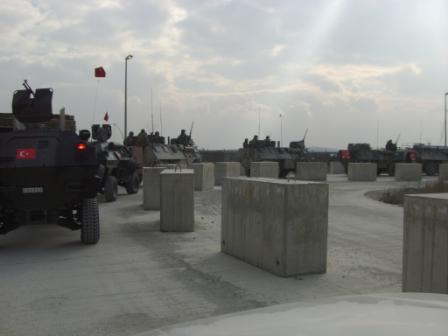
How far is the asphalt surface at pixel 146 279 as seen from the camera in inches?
200

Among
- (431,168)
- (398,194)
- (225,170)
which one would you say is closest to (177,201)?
(398,194)

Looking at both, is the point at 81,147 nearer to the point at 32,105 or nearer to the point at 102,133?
the point at 32,105

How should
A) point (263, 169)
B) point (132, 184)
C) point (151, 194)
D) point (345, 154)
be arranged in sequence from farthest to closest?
point (345, 154) < point (263, 169) < point (132, 184) < point (151, 194)

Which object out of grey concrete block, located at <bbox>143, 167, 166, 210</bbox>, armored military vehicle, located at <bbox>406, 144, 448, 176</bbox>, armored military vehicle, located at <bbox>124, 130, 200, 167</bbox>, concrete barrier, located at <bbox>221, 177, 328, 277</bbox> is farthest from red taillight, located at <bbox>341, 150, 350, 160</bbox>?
concrete barrier, located at <bbox>221, 177, 328, 277</bbox>

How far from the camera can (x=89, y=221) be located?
28.8ft

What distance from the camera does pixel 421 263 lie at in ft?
15.7

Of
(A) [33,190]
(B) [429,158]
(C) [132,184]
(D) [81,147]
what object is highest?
(D) [81,147]

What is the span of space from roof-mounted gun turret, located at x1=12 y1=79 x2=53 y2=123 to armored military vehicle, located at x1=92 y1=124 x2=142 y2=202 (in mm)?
5244

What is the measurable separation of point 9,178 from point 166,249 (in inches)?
106

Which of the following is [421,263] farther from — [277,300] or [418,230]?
[277,300]

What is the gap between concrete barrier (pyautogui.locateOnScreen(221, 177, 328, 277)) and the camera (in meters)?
6.38

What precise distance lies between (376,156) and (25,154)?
2772cm

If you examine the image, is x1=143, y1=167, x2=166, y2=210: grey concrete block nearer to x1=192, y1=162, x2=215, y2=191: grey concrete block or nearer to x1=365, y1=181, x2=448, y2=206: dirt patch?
x1=192, y1=162, x2=215, y2=191: grey concrete block

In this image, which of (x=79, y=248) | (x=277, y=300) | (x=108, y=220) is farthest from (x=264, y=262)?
(x=108, y=220)
